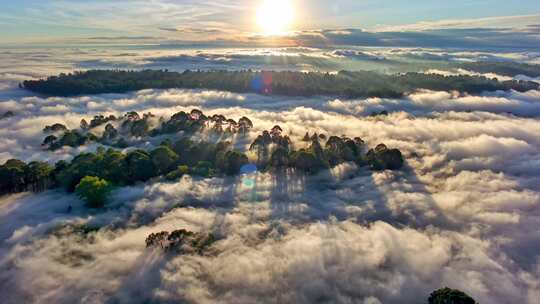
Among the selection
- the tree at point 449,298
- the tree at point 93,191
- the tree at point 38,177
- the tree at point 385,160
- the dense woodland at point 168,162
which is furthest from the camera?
the tree at point 385,160

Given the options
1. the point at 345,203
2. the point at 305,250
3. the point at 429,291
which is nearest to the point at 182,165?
the point at 345,203

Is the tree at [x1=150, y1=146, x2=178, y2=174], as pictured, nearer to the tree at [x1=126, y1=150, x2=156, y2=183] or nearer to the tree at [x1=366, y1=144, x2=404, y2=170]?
the tree at [x1=126, y1=150, x2=156, y2=183]

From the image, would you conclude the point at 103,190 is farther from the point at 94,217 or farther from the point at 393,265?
the point at 393,265

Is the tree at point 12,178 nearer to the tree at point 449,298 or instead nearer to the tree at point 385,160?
the tree at point 385,160

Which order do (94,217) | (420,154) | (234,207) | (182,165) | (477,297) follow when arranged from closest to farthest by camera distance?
(477,297), (94,217), (234,207), (182,165), (420,154)

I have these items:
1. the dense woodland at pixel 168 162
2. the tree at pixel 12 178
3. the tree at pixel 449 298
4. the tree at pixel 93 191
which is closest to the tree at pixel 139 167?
the dense woodland at pixel 168 162

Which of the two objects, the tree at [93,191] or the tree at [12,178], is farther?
the tree at [12,178]

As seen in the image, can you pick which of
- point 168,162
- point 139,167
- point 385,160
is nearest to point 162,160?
point 168,162
